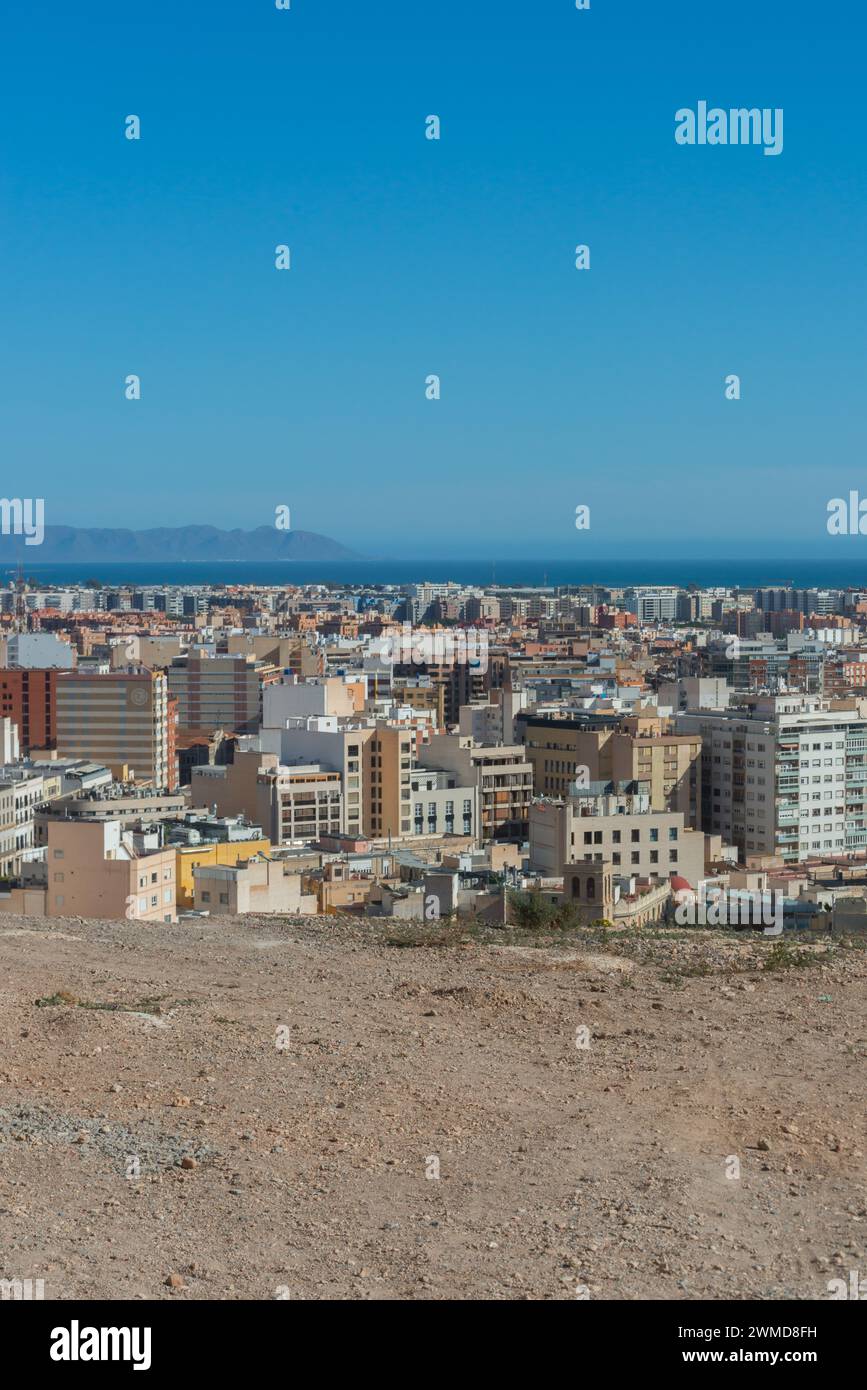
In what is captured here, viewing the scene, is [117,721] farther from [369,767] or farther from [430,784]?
[369,767]

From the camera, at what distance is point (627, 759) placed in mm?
33688

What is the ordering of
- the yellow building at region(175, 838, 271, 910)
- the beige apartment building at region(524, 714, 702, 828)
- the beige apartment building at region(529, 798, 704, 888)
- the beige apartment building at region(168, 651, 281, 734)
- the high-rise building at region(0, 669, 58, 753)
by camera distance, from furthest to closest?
1. the beige apartment building at region(168, 651, 281, 734)
2. the high-rise building at region(0, 669, 58, 753)
3. the beige apartment building at region(524, 714, 702, 828)
4. the beige apartment building at region(529, 798, 704, 888)
5. the yellow building at region(175, 838, 271, 910)

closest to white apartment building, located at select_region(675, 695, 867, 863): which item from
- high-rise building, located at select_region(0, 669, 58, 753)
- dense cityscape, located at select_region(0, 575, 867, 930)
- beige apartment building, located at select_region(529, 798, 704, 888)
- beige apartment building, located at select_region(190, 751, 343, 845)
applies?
dense cityscape, located at select_region(0, 575, 867, 930)

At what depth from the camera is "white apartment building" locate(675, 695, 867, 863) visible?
3525 centimetres

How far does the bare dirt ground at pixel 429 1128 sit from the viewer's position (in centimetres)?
500

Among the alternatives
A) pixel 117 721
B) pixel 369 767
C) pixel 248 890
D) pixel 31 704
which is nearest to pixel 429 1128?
pixel 248 890

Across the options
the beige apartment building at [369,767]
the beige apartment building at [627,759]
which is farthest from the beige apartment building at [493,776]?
the beige apartment building at [369,767]

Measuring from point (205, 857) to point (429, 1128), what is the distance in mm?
12825

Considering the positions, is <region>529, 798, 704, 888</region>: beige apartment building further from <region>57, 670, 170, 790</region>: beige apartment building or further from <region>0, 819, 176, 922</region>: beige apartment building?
<region>57, 670, 170, 790</region>: beige apartment building

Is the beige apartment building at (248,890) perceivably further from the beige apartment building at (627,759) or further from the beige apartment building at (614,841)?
the beige apartment building at (627,759)

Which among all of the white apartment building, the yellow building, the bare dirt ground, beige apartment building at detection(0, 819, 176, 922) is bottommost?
the white apartment building

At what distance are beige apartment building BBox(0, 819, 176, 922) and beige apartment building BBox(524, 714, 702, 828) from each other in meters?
17.5

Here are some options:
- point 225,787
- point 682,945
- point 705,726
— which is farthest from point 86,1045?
point 705,726

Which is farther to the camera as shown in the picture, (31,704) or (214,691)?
(214,691)
